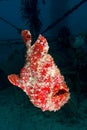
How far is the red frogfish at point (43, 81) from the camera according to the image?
2041mm

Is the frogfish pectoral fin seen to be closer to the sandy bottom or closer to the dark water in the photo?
the dark water

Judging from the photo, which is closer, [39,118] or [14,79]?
[14,79]

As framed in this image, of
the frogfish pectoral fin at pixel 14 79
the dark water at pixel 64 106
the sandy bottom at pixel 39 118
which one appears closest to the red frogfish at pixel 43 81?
→ the frogfish pectoral fin at pixel 14 79

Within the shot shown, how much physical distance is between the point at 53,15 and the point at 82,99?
438cm

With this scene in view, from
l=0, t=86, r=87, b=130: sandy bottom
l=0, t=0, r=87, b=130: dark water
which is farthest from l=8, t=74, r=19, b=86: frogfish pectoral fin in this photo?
l=0, t=86, r=87, b=130: sandy bottom

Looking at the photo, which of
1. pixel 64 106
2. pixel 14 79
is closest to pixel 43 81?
pixel 14 79

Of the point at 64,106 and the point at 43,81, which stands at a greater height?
the point at 43,81

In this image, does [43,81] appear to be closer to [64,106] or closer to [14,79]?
[14,79]

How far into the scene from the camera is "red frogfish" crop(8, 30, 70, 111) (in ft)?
6.70

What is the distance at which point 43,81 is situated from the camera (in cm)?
206

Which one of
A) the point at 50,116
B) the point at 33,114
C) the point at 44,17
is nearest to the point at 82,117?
the point at 50,116

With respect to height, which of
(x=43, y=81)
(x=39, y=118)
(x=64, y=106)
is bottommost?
(x=39, y=118)

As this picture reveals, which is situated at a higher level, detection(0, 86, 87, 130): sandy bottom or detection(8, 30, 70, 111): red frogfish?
detection(8, 30, 70, 111): red frogfish

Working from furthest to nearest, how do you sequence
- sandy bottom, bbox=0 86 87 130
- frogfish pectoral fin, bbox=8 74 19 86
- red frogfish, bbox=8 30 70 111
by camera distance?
sandy bottom, bbox=0 86 87 130 → frogfish pectoral fin, bbox=8 74 19 86 → red frogfish, bbox=8 30 70 111
